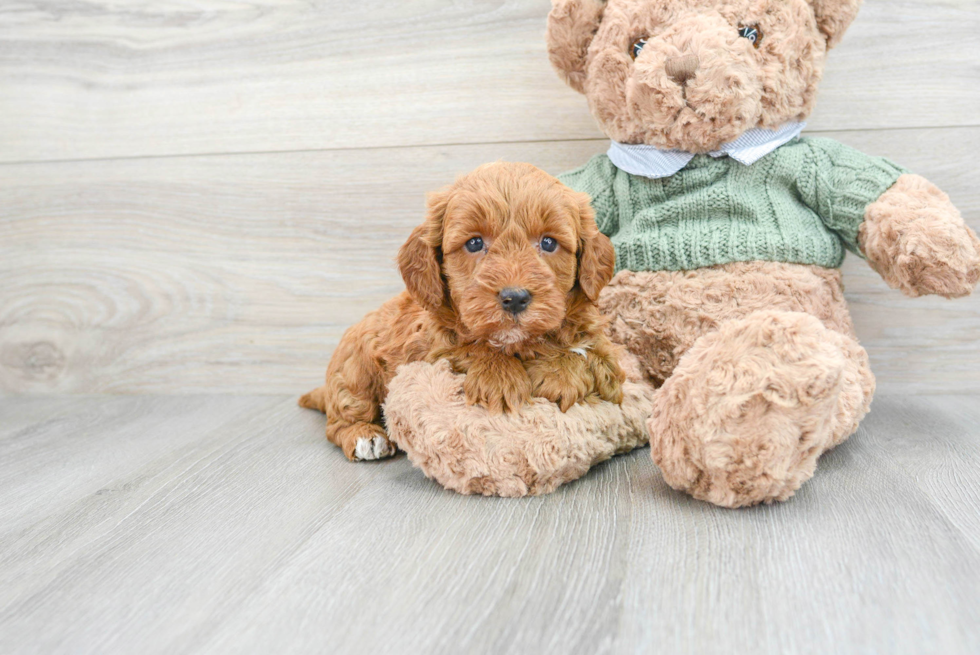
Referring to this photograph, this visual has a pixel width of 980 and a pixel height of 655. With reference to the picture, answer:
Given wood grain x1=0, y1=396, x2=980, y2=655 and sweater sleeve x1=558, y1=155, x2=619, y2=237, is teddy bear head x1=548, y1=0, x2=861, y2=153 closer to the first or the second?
sweater sleeve x1=558, y1=155, x2=619, y2=237

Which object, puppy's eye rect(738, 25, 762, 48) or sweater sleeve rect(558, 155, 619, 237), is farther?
sweater sleeve rect(558, 155, 619, 237)

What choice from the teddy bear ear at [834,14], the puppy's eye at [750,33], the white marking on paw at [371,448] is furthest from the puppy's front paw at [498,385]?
the teddy bear ear at [834,14]

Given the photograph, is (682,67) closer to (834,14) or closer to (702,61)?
(702,61)

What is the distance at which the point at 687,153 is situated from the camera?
1.08 m

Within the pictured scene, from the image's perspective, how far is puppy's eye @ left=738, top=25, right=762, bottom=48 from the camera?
1.03 m

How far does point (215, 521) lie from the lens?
895 mm

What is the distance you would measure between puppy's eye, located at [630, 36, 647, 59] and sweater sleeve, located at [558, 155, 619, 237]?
165mm

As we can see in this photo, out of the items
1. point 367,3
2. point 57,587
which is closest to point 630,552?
point 57,587

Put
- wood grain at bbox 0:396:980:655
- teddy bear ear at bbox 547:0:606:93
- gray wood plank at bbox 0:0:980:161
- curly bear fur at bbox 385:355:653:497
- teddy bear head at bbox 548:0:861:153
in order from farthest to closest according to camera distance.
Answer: gray wood plank at bbox 0:0:980:161 → teddy bear ear at bbox 547:0:606:93 → teddy bear head at bbox 548:0:861:153 → curly bear fur at bbox 385:355:653:497 → wood grain at bbox 0:396:980:655

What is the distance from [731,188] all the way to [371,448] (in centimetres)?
64

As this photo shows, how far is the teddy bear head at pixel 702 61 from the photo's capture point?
1.00 meters

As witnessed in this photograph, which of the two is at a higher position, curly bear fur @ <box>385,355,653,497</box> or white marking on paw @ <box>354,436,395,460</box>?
curly bear fur @ <box>385,355,653,497</box>

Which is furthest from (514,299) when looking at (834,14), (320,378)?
(320,378)

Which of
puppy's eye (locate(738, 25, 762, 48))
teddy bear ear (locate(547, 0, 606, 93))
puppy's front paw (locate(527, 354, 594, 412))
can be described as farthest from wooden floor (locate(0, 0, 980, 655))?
puppy's eye (locate(738, 25, 762, 48))
